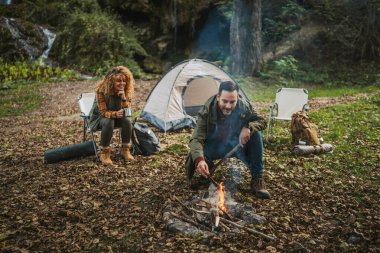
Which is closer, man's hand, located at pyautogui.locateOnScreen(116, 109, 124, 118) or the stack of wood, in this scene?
the stack of wood

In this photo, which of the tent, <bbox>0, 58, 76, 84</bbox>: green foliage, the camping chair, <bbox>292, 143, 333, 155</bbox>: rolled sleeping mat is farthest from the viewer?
<bbox>0, 58, 76, 84</bbox>: green foliage

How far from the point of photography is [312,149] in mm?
5668

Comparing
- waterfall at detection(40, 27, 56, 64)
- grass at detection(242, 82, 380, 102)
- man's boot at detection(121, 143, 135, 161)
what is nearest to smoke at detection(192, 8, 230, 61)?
grass at detection(242, 82, 380, 102)

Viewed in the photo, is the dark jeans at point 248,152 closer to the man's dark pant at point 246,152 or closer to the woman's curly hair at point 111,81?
the man's dark pant at point 246,152

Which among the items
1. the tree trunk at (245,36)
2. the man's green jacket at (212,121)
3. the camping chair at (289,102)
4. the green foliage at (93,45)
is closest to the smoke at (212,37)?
the green foliage at (93,45)

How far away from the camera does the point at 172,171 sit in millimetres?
5211

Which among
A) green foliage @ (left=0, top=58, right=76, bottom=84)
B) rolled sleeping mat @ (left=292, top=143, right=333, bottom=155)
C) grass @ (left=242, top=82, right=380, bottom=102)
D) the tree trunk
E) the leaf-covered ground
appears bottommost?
the leaf-covered ground

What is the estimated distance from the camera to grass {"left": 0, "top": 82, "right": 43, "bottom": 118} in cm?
1078

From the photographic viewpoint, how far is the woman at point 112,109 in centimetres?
543

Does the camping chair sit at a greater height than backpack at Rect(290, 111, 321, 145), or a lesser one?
greater

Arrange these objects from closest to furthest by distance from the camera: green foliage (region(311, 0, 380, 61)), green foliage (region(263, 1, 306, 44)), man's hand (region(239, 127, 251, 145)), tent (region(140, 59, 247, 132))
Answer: man's hand (region(239, 127, 251, 145))
tent (region(140, 59, 247, 132))
green foliage (region(311, 0, 380, 61))
green foliage (region(263, 1, 306, 44))

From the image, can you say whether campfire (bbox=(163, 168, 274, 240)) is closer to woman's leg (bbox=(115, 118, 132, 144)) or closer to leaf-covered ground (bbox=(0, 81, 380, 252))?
leaf-covered ground (bbox=(0, 81, 380, 252))

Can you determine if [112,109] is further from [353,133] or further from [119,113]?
[353,133]

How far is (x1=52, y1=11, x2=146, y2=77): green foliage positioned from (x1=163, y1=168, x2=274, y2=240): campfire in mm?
13456
